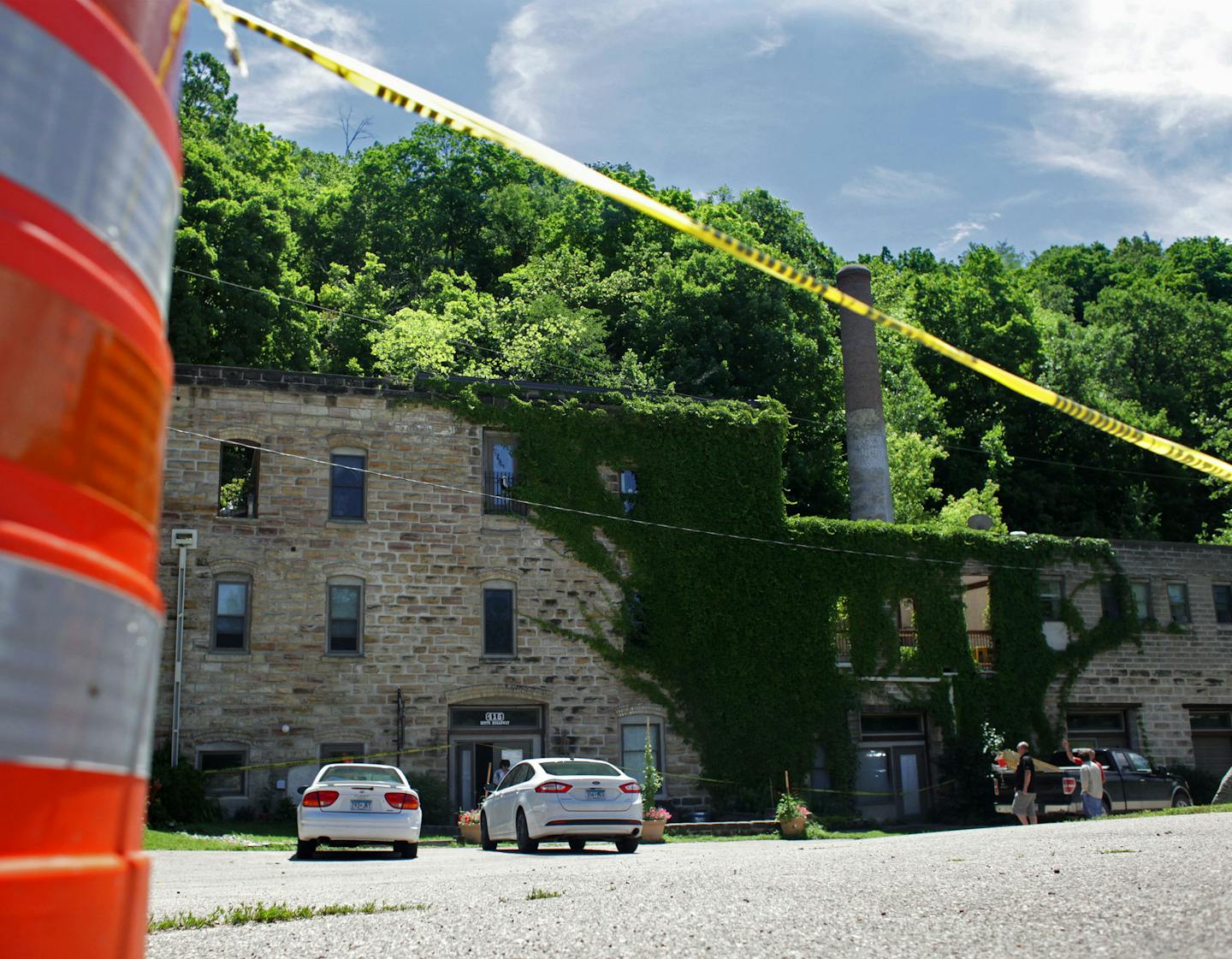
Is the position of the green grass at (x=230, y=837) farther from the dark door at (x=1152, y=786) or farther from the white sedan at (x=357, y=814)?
the dark door at (x=1152, y=786)

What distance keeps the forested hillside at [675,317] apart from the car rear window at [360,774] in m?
24.5

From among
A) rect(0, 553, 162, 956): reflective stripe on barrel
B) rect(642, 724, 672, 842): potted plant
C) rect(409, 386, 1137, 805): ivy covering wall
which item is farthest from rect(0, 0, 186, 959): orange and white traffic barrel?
rect(409, 386, 1137, 805): ivy covering wall

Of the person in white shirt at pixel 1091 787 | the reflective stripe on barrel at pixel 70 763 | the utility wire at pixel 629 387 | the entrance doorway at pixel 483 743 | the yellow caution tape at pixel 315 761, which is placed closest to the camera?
the reflective stripe on barrel at pixel 70 763

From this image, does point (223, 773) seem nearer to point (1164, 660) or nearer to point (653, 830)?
point (653, 830)

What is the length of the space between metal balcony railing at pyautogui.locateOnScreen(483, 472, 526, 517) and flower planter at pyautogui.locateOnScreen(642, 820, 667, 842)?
9.27 meters

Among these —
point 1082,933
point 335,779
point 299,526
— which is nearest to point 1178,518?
point 299,526

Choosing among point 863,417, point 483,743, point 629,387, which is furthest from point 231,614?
point 863,417

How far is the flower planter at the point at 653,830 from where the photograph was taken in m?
22.5

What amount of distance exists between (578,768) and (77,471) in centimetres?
1652

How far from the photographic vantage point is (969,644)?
34.0 m

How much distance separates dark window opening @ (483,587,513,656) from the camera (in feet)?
93.9

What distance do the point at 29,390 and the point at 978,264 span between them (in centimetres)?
6331

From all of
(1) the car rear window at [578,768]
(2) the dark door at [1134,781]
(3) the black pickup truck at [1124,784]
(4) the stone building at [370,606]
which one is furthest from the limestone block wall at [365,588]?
(2) the dark door at [1134,781]

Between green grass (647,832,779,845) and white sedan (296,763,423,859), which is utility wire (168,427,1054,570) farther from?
white sedan (296,763,423,859)
